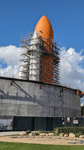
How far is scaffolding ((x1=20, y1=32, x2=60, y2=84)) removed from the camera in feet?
172

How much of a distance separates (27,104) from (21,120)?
16.9 feet

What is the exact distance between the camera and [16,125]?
25.8 meters

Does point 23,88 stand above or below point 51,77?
below

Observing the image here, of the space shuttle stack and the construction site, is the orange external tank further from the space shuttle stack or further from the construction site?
the construction site

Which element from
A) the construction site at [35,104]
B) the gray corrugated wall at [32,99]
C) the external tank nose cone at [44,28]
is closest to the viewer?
the construction site at [35,104]

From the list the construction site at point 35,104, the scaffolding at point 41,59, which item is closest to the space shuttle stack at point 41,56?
the scaffolding at point 41,59

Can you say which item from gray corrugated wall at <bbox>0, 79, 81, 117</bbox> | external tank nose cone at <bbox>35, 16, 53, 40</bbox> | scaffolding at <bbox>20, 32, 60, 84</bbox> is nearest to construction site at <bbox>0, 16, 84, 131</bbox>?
gray corrugated wall at <bbox>0, 79, 81, 117</bbox>

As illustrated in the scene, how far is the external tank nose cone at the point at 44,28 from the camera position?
62250mm

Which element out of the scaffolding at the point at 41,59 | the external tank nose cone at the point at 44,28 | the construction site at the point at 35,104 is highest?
the external tank nose cone at the point at 44,28

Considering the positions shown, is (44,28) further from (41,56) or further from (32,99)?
(32,99)

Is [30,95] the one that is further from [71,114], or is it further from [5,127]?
[71,114]

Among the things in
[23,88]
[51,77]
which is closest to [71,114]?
[23,88]

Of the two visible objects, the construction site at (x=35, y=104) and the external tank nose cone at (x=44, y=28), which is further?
the external tank nose cone at (x=44, y=28)

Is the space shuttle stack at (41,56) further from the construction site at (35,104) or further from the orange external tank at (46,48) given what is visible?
the construction site at (35,104)
